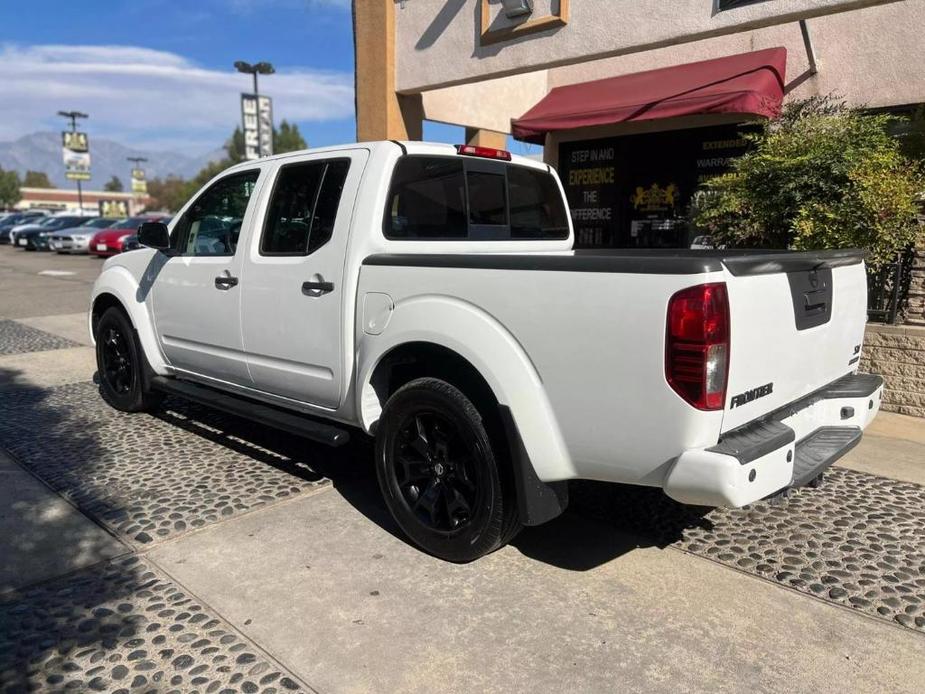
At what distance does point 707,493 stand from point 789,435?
0.50 meters

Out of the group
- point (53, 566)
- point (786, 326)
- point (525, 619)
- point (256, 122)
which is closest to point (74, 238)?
point (256, 122)

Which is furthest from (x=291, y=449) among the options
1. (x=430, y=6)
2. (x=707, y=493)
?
(x=430, y=6)

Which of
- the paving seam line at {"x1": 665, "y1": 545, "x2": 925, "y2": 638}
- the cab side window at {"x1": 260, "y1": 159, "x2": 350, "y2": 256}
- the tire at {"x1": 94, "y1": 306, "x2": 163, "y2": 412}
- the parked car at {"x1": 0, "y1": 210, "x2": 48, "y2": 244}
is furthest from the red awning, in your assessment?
the parked car at {"x1": 0, "y1": 210, "x2": 48, "y2": 244}

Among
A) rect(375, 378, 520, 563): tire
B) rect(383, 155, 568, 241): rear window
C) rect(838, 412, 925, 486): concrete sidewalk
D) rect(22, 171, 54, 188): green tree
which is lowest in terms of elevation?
rect(838, 412, 925, 486): concrete sidewalk

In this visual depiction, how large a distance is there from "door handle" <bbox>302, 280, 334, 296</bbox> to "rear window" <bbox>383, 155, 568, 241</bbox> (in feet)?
1.34

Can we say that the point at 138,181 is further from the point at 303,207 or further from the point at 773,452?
the point at 773,452

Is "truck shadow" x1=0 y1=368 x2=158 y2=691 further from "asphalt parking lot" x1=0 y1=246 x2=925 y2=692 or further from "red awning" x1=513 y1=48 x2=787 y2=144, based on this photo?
"red awning" x1=513 y1=48 x2=787 y2=144

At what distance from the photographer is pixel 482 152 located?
13.4 ft

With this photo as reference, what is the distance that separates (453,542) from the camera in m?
3.23

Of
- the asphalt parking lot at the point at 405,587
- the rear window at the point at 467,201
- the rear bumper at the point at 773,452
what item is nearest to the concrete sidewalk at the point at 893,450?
the asphalt parking lot at the point at 405,587

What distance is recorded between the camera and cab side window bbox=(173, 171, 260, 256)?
4.45 meters

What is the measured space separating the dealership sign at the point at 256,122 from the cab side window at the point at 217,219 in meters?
27.9

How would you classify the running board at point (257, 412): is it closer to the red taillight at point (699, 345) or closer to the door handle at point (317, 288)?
the door handle at point (317, 288)

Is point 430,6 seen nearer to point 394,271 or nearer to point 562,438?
point 394,271
